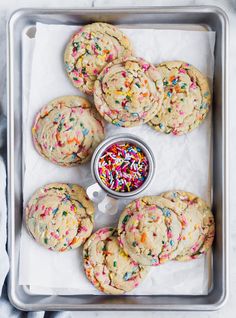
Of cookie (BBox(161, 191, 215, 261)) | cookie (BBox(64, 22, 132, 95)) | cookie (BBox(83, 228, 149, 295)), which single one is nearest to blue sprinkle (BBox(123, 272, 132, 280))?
cookie (BBox(83, 228, 149, 295))

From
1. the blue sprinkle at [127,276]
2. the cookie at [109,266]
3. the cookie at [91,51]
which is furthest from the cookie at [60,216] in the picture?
the cookie at [91,51]

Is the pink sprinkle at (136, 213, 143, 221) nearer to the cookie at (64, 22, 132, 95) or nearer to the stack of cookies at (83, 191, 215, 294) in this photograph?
the stack of cookies at (83, 191, 215, 294)

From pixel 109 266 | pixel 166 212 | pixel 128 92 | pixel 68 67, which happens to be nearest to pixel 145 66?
pixel 128 92

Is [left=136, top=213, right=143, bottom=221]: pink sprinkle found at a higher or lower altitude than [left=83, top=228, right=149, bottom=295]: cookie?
higher

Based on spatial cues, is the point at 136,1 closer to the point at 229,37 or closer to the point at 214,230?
the point at 229,37

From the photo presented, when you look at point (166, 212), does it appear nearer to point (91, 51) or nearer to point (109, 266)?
point (109, 266)

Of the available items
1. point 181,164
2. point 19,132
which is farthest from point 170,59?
point 19,132

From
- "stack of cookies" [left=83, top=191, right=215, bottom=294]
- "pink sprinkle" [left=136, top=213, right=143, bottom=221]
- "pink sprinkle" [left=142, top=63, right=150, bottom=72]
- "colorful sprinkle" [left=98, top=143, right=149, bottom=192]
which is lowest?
"stack of cookies" [left=83, top=191, right=215, bottom=294]
